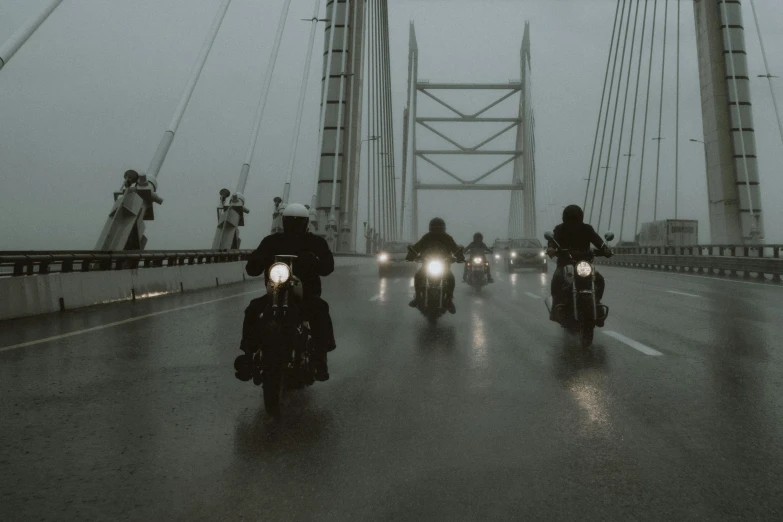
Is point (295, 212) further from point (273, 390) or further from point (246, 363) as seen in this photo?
point (273, 390)

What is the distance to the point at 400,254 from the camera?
1139 inches

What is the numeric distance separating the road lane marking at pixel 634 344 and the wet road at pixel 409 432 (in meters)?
0.04

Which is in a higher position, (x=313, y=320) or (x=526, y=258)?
(x=526, y=258)

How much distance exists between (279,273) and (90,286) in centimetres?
1085

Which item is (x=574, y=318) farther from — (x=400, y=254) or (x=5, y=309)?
(x=400, y=254)

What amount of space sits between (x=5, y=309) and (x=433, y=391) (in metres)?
8.67

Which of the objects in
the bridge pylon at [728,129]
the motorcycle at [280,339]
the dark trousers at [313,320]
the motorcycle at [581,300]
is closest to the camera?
the motorcycle at [280,339]

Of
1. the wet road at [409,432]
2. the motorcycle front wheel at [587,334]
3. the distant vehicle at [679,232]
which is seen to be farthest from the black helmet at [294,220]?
the distant vehicle at [679,232]

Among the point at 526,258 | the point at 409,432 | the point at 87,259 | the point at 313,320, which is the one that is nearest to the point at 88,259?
the point at 87,259

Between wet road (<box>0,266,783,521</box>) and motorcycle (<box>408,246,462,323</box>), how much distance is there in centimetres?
223

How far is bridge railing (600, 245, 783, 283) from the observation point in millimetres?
24334

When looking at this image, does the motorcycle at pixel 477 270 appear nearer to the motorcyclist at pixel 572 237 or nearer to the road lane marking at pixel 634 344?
the road lane marking at pixel 634 344

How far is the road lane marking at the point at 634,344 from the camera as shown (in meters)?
8.22

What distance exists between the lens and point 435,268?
11.9 metres
